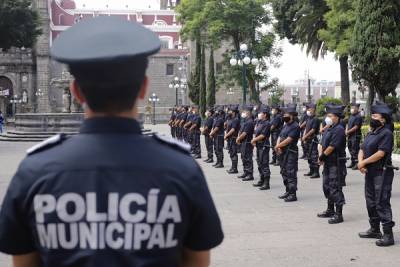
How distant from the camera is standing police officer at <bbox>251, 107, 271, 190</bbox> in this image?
13.4 m

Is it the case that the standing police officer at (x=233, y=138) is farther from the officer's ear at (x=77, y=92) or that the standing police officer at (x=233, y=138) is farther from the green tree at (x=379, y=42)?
the officer's ear at (x=77, y=92)

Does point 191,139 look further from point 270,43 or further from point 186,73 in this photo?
point 186,73

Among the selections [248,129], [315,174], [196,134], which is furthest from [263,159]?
[196,134]

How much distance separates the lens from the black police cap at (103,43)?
6.66ft

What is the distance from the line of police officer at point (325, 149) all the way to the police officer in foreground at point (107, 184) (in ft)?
19.5

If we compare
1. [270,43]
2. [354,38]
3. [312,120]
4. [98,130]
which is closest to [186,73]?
[270,43]

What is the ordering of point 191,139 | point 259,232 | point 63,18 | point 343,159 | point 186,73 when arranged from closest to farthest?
point 259,232 → point 343,159 → point 191,139 → point 186,73 → point 63,18

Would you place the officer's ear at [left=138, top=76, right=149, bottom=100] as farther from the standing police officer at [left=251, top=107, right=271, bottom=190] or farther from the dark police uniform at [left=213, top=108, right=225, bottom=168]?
the dark police uniform at [left=213, top=108, right=225, bottom=168]

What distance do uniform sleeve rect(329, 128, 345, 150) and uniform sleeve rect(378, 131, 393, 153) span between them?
1448mm

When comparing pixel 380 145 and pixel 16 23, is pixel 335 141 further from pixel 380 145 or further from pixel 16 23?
pixel 16 23

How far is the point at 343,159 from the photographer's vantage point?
9664 mm

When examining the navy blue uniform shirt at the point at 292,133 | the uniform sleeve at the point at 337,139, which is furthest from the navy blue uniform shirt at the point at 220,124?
the uniform sleeve at the point at 337,139

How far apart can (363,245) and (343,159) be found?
223cm

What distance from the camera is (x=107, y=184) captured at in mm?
2066
